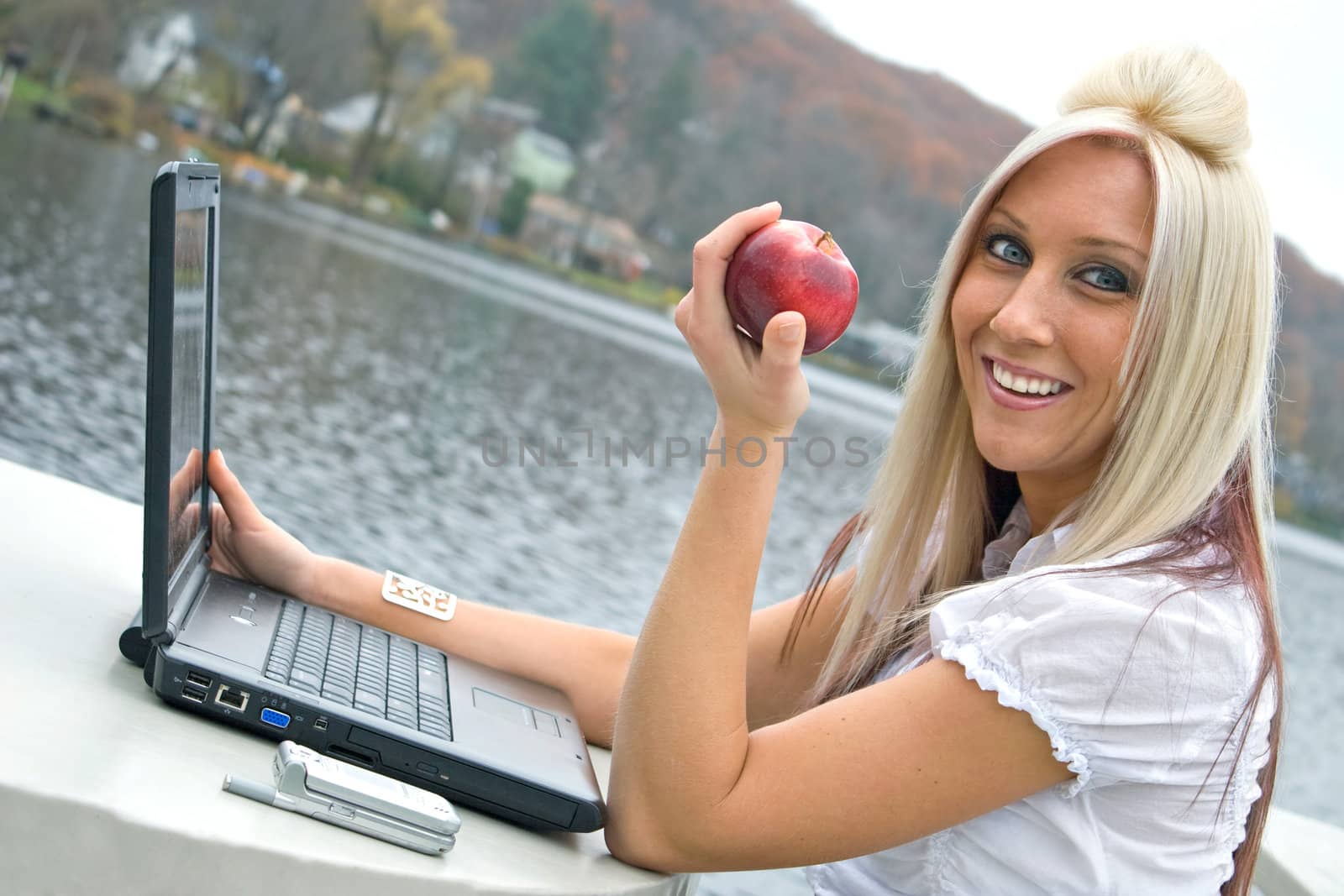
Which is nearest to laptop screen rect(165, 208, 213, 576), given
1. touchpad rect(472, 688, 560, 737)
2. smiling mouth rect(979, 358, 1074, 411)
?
touchpad rect(472, 688, 560, 737)

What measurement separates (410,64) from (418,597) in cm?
3142

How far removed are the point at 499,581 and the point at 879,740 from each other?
351 centimetres

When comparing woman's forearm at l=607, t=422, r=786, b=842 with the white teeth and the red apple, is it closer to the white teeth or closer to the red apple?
the red apple

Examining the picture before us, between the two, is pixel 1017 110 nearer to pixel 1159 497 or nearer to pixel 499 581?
pixel 499 581

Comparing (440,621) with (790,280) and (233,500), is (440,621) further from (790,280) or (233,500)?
(790,280)

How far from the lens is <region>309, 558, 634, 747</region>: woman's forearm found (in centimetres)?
111

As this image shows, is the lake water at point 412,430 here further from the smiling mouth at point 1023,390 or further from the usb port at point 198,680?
the usb port at point 198,680

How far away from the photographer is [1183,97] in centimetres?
98

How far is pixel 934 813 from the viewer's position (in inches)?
32.3

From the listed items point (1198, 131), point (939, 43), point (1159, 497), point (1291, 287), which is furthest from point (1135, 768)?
point (939, 43)

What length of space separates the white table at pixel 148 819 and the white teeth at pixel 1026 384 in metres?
0.47

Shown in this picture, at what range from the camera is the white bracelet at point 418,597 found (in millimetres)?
1124

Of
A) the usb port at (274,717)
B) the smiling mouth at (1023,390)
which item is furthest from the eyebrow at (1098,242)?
the usb port at (274,717)

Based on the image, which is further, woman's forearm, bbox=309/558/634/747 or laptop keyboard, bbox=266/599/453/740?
woman's forearm, bbox=309/558/634/747
